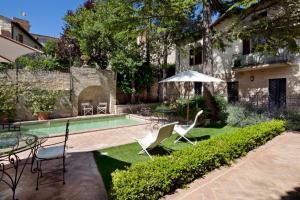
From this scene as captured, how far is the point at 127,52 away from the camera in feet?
59.9

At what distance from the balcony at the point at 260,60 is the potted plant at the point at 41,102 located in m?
13.6

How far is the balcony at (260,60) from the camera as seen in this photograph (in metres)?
15.1

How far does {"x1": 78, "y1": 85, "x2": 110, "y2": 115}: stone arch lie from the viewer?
1838cm

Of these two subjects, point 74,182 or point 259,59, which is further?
point 259,59

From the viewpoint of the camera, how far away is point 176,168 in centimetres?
508

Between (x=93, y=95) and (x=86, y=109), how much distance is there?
4.92 ft

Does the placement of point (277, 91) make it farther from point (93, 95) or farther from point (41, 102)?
point (41, 102)

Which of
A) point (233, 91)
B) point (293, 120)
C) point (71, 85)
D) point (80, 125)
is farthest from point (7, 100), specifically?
point (233, 91)

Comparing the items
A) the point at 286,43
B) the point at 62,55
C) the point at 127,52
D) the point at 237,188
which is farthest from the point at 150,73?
the point at 237,188

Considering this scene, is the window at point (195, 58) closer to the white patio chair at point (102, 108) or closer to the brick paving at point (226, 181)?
the white patio chair at point (102, 108)

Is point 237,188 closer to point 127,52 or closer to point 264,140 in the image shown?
point 264,140

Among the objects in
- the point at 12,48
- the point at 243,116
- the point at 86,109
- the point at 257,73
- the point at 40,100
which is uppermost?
the point at 257,73

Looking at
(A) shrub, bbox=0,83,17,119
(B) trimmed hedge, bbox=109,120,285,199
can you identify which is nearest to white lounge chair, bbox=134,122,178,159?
(B) trimmed hedge, bbox=109,120,285,199

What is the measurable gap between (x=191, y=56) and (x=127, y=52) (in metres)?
7.02
